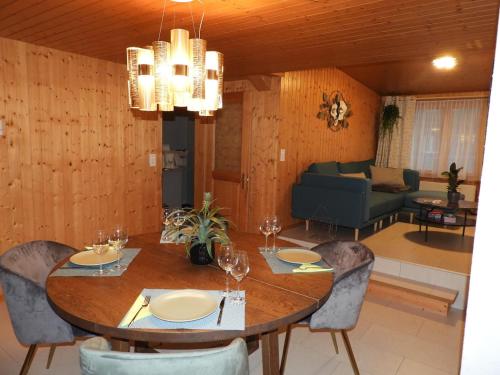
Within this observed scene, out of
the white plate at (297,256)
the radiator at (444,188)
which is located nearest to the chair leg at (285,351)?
the white plate at (297,256)

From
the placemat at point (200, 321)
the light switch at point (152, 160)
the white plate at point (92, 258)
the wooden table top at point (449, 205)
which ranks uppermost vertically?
the light switch at point (152, 160)

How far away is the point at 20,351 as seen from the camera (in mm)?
2398

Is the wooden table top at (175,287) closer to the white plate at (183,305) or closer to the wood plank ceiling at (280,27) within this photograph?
the white plate at (183,305)

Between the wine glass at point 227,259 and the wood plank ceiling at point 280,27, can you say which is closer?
the wine glass at point 227,259

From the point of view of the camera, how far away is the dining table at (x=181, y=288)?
127cm

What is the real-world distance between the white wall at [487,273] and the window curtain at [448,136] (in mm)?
7248

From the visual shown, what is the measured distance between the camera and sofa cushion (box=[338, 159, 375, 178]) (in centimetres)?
635

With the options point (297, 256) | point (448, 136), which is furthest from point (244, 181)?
point (448, 136)

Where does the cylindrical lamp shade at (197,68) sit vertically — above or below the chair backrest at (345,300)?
above

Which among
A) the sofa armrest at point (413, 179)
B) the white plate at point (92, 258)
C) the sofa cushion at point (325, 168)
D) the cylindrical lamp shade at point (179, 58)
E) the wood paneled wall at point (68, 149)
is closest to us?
the cylindrical lamp shade at point (179, 58)

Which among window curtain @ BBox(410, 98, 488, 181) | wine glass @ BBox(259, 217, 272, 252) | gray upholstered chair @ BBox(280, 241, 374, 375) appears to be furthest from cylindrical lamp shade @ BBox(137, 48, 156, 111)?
window curtain @ BBox(410, 98, 488, 181)

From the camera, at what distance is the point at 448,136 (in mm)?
7629

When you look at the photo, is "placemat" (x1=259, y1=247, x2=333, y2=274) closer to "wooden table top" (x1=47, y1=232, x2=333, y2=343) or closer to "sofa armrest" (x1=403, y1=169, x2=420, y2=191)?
"wooden table top" (x1=47, y1=232, x2=333, y2=343)

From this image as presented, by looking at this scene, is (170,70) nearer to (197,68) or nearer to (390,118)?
(197,68)
